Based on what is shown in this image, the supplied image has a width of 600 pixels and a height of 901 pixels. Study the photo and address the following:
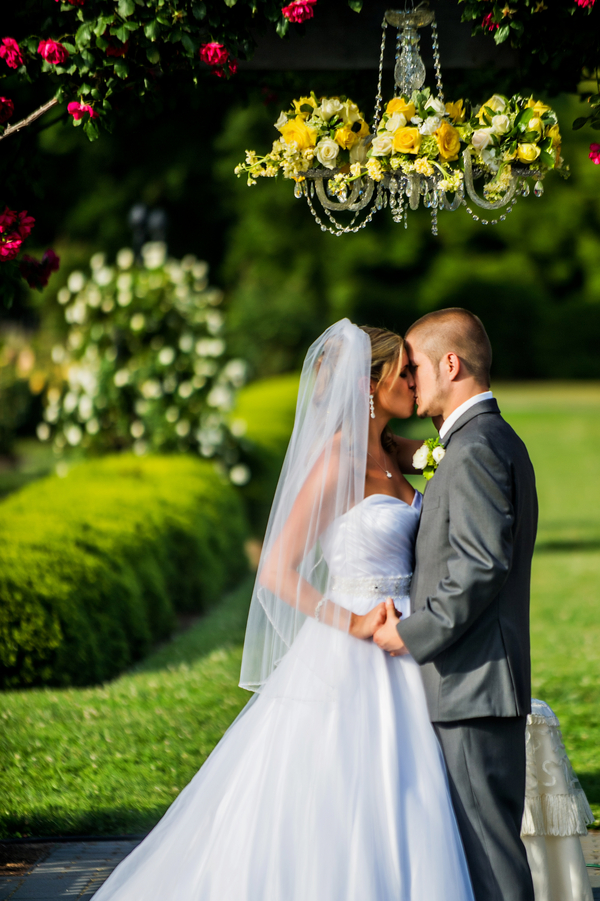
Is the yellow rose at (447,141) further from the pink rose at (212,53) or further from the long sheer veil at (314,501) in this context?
the pink rose at (212,53)

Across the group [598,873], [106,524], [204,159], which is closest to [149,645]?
[106,524]

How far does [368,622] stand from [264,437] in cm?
1024

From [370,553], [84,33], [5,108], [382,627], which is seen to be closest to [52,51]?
[84,33]

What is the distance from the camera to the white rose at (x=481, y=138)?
3236mm

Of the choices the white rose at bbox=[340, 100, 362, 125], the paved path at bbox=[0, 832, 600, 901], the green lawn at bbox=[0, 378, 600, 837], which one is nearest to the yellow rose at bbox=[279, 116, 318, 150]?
the white rose at bbox=[340, 100, 362, 125]

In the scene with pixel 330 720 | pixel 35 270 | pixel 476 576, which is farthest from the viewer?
pixel 35 270

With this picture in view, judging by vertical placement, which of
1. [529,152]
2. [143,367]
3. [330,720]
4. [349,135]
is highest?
[143,367]

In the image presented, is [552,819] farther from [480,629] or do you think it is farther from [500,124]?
[500,124]

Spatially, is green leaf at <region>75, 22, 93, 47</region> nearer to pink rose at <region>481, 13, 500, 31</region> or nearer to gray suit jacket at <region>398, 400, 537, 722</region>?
pink rose at <region>481, 13, 500, 31</region>

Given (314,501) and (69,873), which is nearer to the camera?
(314,501)

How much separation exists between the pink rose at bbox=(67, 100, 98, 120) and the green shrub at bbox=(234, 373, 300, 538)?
801 cm

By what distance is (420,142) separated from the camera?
10.5 feet

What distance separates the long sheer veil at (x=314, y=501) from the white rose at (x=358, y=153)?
24.3 inches

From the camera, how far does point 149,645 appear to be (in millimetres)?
7059
